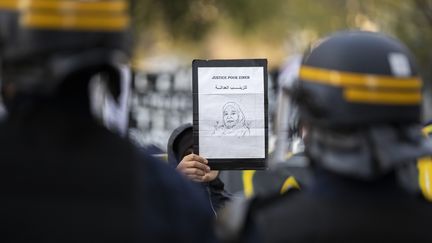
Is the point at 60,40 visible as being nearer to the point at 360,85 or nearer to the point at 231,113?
the point at 360,85

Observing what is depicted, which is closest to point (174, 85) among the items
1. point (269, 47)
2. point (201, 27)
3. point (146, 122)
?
point (146, 122)

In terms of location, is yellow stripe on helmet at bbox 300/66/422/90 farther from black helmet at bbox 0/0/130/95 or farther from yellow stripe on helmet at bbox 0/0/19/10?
yellow stripe on helmet at bbox 0/0/19/10

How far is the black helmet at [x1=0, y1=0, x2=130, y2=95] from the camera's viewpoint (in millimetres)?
3172

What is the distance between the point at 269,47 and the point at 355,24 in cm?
2685

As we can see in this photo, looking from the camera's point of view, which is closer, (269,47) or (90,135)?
(90,135)

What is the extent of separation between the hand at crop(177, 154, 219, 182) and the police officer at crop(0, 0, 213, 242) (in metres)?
1.85

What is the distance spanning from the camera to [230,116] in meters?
5.36

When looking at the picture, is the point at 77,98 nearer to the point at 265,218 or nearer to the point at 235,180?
the point at 265,218

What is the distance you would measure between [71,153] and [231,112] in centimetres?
231

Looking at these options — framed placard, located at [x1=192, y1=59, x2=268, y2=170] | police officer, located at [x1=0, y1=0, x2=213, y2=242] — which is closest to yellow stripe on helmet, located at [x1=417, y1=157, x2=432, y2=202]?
framed placard, located at [x1=192, y1=59, x2=268, y2=170]

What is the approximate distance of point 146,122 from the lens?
15.9 m

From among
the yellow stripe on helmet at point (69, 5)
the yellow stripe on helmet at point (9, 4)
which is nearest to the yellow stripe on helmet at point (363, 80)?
the yellow stripe on helmet at point (69, 5)

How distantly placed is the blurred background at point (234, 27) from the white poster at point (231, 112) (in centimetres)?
227

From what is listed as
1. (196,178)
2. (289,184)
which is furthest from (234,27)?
(196,178)
